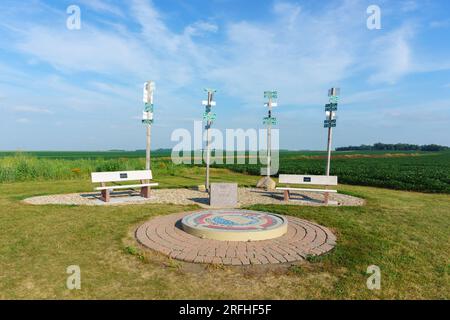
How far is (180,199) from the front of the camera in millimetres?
10203

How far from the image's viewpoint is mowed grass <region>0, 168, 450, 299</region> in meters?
3.56

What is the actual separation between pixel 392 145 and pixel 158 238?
15705 centimetres

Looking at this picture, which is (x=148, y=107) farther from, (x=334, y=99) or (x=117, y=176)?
(x=334, y=99)

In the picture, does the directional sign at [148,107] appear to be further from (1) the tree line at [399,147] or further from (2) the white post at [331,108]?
(1) the tree line at [399,147]

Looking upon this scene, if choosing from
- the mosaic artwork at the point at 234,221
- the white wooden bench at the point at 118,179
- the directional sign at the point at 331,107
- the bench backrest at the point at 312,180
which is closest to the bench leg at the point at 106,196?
the white wooden bench at the point at 118,179

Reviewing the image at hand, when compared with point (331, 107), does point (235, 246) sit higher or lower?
lower

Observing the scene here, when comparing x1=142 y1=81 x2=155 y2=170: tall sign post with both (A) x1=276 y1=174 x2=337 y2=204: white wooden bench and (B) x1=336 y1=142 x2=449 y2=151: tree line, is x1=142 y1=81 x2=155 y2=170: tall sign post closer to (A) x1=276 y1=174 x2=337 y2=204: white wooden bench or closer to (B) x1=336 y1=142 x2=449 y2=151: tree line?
(A) x1=276 y1=174 x2=337 y2=204: white wooden bench

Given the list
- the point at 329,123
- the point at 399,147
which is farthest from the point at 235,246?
the point at 399,147

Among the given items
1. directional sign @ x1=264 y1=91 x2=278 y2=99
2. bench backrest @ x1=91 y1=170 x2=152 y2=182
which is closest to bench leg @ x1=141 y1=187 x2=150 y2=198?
bench backrest @ x1=91 y1=170 x2=152 y2=182

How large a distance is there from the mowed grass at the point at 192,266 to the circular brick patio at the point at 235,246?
9.0 inches

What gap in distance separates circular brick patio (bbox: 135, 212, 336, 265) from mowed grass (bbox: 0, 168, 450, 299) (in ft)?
0.75

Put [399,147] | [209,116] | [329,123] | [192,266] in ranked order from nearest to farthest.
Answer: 1. [192,266]
2. [329,123]
3. [209,116]
4. [399,147]

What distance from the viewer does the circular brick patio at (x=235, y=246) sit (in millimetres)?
4578

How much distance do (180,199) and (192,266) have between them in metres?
6.00
